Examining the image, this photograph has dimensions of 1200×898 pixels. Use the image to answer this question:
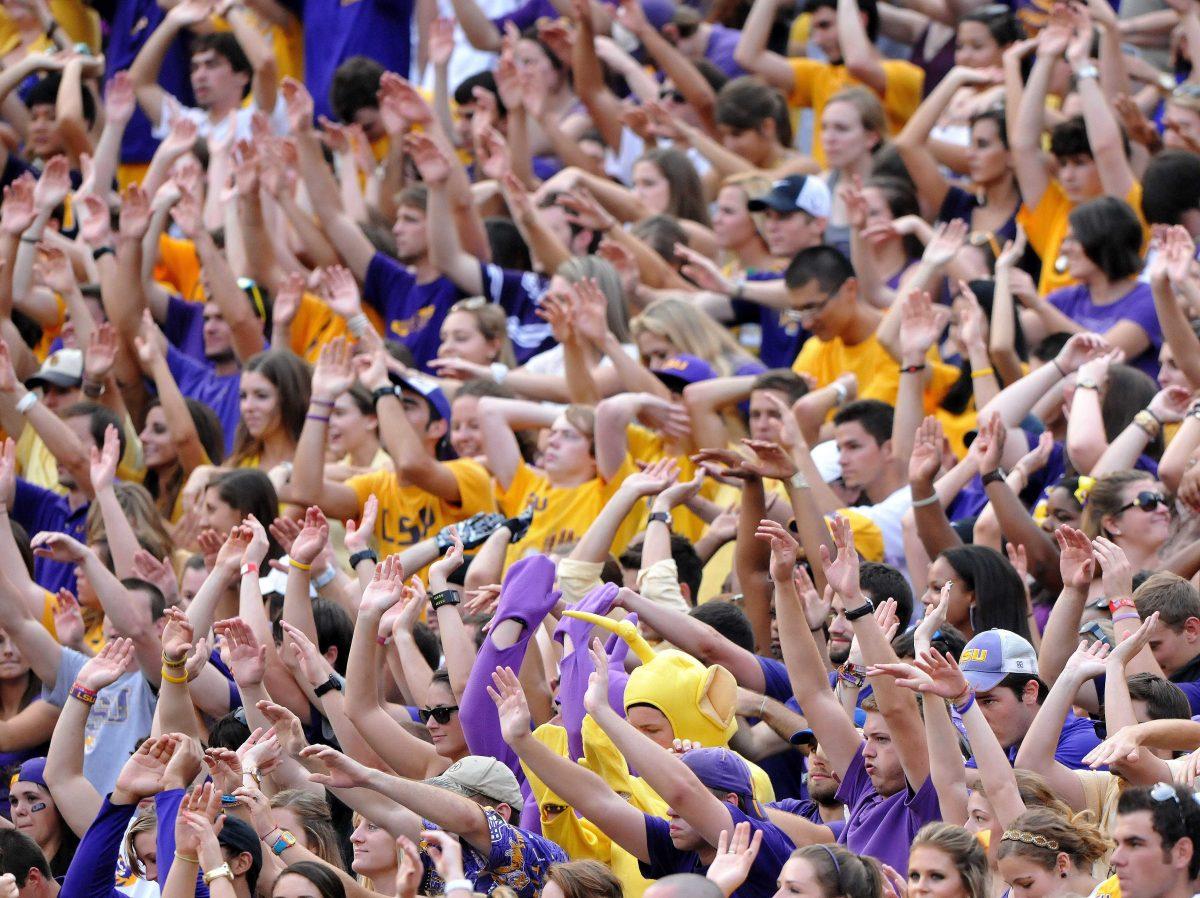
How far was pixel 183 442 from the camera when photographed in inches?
356

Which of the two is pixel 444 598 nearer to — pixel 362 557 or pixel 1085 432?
pixel 362 557

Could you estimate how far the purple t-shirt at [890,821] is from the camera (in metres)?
5.32

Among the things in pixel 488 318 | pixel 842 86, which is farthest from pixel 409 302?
pixel 842 86

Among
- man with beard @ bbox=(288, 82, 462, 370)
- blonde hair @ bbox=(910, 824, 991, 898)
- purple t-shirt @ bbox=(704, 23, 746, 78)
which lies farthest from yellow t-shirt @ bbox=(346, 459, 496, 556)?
purple t-shirt @ bbox=(704, 23, 746, 78)

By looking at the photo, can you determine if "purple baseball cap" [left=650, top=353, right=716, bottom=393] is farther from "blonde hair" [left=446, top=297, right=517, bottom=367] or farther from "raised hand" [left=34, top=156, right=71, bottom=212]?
"raised hand" [left=34, top=156, right=71, bottom=212]

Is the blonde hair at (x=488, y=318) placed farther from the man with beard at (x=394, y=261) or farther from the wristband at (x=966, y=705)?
the wristband at (x=966, y=705)

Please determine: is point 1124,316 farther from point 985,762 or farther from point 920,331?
point 985,762

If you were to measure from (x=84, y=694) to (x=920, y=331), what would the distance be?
329cm

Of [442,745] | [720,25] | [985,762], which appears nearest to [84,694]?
[442,745]

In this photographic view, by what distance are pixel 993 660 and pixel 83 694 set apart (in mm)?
2775

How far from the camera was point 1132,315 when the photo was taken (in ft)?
26.8

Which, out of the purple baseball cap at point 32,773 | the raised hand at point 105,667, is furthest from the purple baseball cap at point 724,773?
the purple baseball cap at point 32,773

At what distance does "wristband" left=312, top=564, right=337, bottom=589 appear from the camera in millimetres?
7496

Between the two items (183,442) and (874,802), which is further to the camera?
(183,442)
